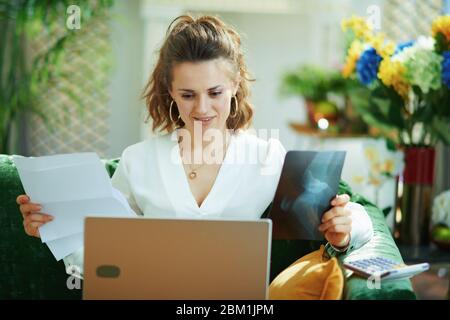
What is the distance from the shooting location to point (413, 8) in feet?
13.0

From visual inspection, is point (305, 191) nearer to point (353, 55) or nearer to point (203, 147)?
point (203, 147)

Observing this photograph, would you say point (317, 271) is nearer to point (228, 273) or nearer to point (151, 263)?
point (228, 273)

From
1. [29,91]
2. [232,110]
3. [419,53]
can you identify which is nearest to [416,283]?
[419,53]

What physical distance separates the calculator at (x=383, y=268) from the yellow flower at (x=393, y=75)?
815mm

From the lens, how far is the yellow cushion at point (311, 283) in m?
1.44

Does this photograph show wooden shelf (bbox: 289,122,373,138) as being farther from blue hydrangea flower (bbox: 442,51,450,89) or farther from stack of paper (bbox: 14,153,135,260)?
stack of paper (bbox: 14,153,135,260)

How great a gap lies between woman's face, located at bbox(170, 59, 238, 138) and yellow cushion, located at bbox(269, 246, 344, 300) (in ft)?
1.38

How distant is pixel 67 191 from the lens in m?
1.44

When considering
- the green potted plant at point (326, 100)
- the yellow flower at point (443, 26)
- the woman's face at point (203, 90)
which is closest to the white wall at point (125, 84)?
the green potted plant at point (326, 100)

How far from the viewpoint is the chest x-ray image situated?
143cm

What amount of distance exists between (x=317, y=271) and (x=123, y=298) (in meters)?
0.44

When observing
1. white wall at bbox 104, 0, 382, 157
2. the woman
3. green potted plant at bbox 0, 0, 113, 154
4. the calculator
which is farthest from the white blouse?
white wall at bbox 104, 0, 382, 157

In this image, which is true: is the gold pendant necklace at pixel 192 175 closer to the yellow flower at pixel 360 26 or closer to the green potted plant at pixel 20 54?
the yellow flower at pixel 360 26

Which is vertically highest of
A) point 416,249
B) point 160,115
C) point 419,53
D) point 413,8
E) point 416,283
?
point 413,8
